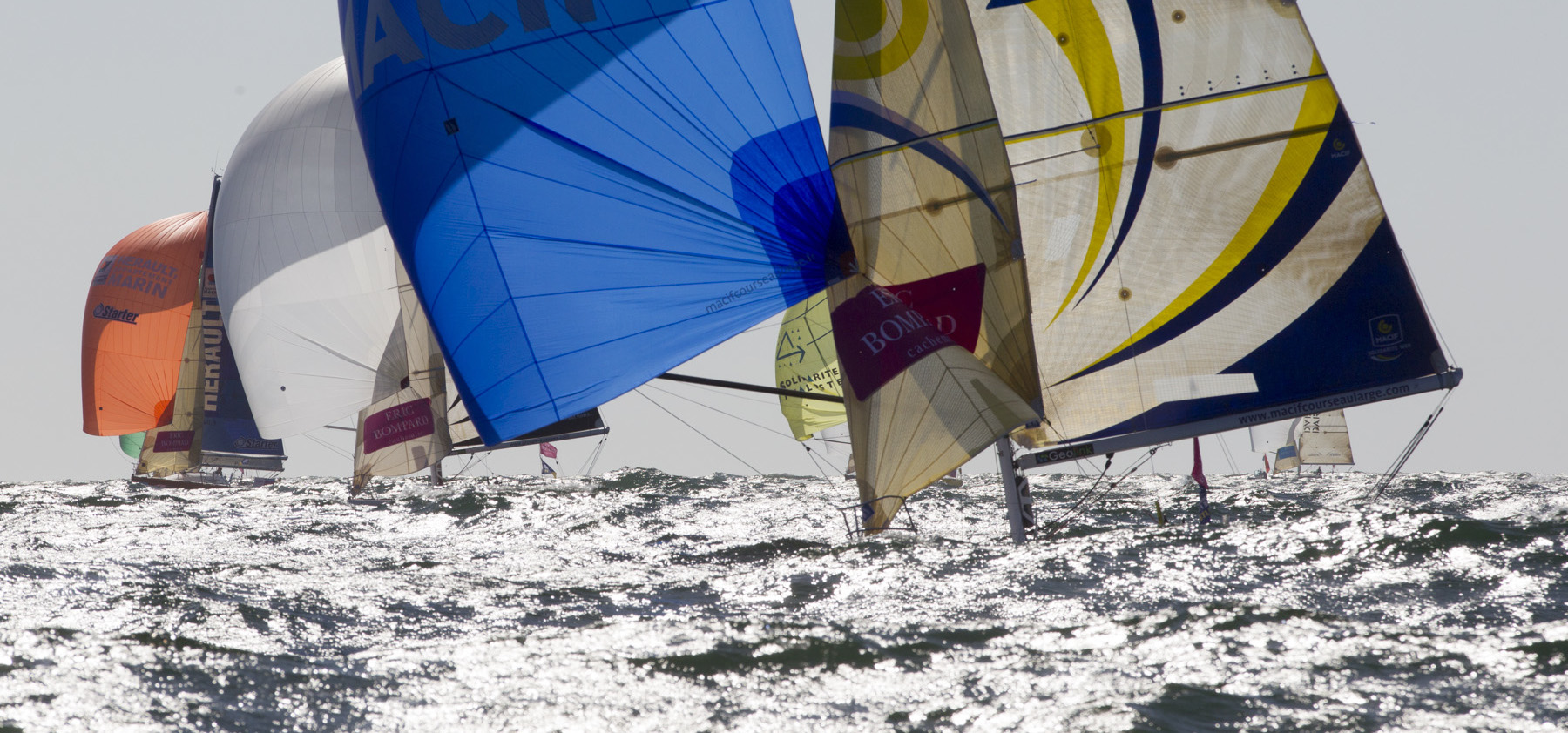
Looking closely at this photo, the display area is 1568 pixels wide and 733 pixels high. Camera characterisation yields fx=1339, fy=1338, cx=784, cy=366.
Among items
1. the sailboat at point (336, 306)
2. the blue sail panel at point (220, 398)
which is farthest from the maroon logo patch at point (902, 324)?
the blue sail panel at point (220, 398)

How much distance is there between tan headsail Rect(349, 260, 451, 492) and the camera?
20.5 metres

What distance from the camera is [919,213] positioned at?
9.98m

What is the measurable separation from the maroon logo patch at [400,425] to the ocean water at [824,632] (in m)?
6.77

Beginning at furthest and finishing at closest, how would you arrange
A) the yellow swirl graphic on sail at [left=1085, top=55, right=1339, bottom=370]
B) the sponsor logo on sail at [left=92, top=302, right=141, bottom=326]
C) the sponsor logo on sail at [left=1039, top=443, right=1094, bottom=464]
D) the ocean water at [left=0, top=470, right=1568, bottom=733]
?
the sponsor logo on sail at [left=92, top=302, right=141, bottom=326] → the sponsor logo on sail at [left=1039, top=443, right=1094, bottom=464] → the yellow swirl graphic on sail at [left=1085, top=55, right=1339, bottom=370] → the ocean water at [left=0, top=470, right=1568, bottom=733]

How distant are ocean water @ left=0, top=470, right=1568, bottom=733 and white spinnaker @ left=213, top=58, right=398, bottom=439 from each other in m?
7.40

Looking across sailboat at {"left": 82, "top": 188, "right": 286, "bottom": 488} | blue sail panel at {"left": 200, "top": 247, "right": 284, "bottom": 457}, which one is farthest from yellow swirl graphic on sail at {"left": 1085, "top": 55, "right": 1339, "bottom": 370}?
sailboat at {"left": 82, "top": 188, "right": 286, "bottom": 488}

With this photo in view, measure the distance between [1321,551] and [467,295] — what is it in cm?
682

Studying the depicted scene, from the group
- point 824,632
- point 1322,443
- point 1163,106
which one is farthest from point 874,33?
point 1322,443

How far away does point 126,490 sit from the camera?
105 ft

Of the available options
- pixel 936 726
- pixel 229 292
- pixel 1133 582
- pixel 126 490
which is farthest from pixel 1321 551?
pixel 126 490

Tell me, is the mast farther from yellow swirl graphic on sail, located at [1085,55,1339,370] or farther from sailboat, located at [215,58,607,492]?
sailboat, located at [215,58,607,492]

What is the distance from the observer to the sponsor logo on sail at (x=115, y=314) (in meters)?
33.3

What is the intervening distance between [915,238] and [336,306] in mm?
13421

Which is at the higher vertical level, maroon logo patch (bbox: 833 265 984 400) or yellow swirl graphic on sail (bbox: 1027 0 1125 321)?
yellow swirl graphic on sail (bbox: 1027 0 1125 321)
